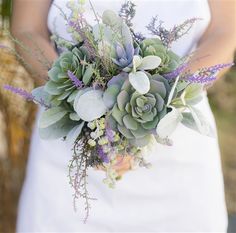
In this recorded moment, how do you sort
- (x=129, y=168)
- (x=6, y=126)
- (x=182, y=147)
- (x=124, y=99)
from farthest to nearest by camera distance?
(x=6, y=126)
(x=182, y=147)
(x=129, y=168)
(x=124, y=99)

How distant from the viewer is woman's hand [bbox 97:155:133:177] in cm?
171

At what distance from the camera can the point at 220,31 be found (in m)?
1.94

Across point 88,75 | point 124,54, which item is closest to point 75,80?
point 88,75

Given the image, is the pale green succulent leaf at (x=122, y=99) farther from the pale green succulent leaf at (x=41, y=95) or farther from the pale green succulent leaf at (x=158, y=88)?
the pale green succulent leaf at (x=41, y=95)

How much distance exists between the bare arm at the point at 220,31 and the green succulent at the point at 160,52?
428mm

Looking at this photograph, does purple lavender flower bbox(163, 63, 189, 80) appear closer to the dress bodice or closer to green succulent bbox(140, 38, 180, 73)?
green succulent bbox(140, 38, 180, 73)

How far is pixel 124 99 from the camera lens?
1.44 meters

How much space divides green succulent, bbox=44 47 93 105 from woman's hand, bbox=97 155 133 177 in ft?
0.94

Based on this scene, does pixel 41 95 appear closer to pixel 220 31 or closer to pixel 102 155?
pixel 102 155

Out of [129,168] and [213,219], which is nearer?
[129,168]

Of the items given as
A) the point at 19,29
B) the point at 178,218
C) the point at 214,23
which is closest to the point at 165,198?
the point at 178,218

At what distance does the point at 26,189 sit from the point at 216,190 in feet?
2.30

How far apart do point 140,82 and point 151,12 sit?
587mm

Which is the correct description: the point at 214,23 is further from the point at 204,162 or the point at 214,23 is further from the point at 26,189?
the point at 26,189
